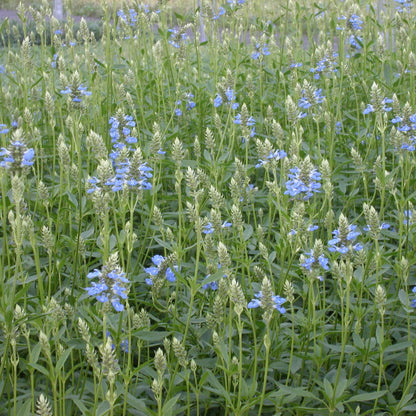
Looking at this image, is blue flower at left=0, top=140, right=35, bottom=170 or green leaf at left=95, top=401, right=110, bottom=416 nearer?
green leaf at left=95, top=401, right=110, bottom=416

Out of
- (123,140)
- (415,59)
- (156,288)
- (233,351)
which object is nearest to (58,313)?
(156,288)

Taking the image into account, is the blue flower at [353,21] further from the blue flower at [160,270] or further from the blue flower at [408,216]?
the blue flower at [160,270]

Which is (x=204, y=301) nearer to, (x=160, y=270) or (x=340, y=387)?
(x=160, y=270)

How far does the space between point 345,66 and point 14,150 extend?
2456mm

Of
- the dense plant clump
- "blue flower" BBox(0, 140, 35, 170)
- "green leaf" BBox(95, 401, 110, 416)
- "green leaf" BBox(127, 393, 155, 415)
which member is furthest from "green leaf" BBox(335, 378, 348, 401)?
"blue flower" BBox(0, 140, 35, 170)

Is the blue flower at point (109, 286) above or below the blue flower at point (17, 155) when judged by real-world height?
below

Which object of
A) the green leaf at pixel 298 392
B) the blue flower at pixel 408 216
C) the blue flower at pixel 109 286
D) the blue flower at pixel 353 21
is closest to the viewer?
the blue flower at pixel 109 286

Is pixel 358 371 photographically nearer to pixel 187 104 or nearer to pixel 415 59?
pixel 415 59

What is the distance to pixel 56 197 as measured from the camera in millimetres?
3119

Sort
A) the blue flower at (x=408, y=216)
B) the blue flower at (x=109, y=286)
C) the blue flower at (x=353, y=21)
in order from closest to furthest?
the blue flower at (x=109, y=286), the blue flower at (x=408, y=216), the blue flower at (x=353, y=21)

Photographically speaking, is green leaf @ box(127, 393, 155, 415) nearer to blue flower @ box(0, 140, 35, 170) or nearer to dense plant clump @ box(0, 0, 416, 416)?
dense plant clump @ box(0, 0, 416, 416)

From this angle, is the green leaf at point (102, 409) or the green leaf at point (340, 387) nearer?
the green leaf at point (102, 409)

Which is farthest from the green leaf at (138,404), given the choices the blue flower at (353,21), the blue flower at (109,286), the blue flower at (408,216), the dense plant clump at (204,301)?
the blue flower at (353,21)

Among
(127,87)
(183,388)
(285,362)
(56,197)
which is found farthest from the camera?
(127,87)
